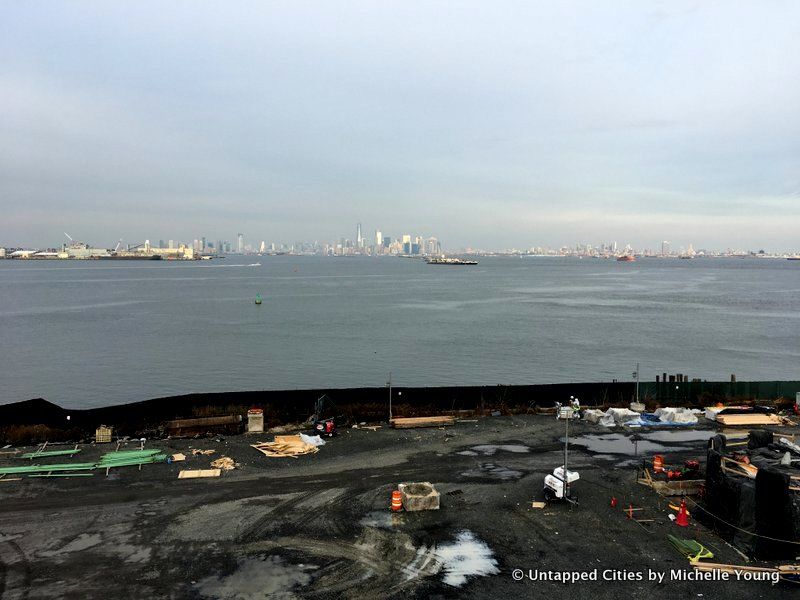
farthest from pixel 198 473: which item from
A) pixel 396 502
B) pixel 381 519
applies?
Result: pixel 396 502

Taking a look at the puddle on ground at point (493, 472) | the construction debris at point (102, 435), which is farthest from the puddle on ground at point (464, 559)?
the construction debris at point (102, 435)

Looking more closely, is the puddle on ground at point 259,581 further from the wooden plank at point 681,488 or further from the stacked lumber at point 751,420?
the stacked lumber at point 751,420

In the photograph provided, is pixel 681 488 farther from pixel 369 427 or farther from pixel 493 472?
pixel 369 427

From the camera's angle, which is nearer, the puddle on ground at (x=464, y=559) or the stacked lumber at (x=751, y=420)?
the puddle on ground at (x=464, y=559)

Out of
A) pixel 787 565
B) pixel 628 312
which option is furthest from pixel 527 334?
pixel 787 565

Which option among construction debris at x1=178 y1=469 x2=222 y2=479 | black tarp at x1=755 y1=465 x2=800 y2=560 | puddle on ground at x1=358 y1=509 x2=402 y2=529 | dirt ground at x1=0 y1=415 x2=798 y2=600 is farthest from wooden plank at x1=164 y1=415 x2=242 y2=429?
black tarp at x1=755 y1=465 x2=800 y2=560
